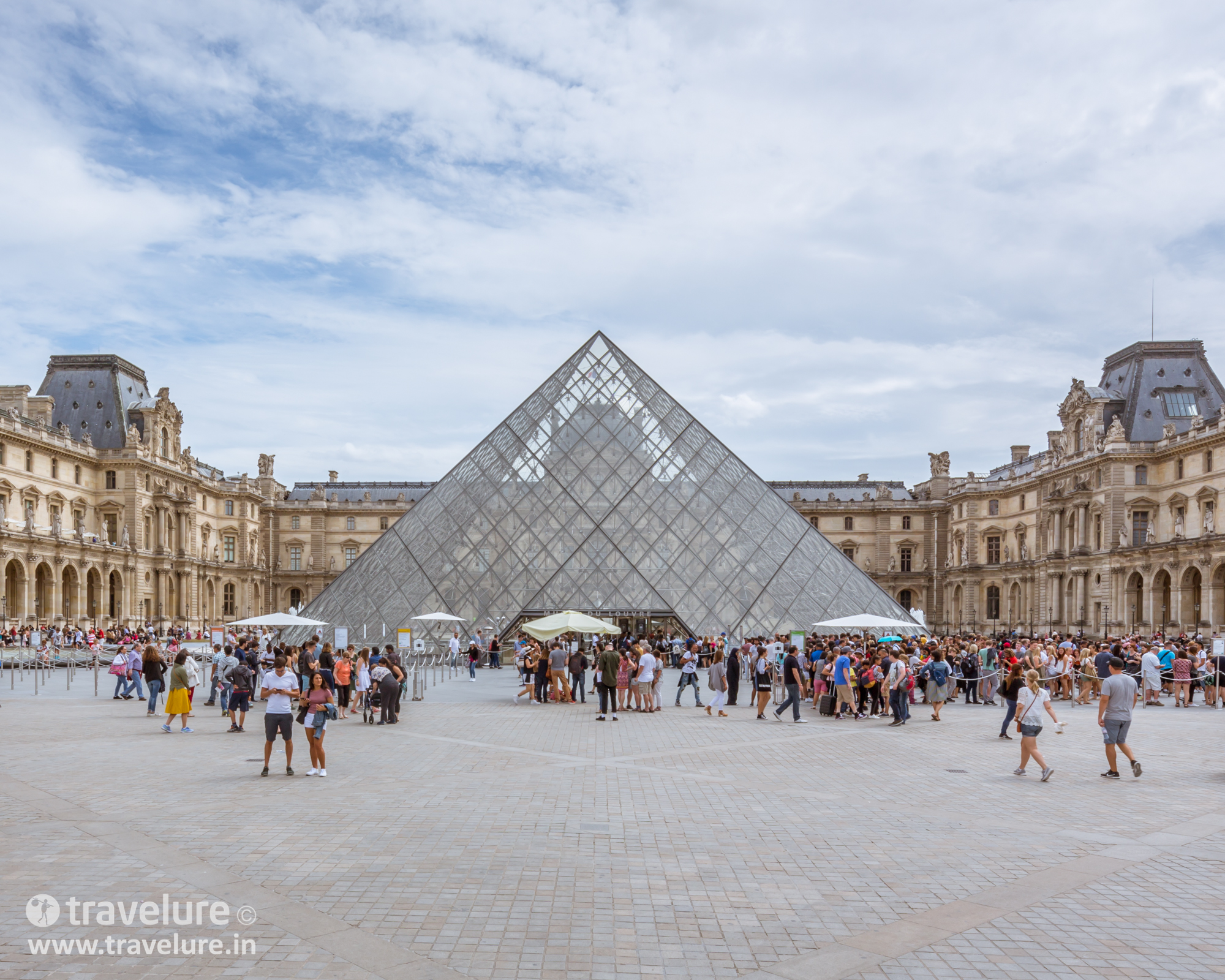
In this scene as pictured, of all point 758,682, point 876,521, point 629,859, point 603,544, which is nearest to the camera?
point 629,859

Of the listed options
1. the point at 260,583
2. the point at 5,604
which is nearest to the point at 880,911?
the point at 5,604

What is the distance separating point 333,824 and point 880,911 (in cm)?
421

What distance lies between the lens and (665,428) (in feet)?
97.9

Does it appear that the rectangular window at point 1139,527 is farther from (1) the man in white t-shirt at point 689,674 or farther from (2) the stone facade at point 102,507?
(2) the stone facade at point 102,507

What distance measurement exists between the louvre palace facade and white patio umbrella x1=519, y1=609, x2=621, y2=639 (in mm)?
9597

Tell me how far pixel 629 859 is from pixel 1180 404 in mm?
56032

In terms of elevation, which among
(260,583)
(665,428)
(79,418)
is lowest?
(260,583)

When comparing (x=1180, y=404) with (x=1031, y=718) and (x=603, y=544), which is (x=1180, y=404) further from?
(x=1031, y=718)

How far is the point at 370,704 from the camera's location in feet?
50.0

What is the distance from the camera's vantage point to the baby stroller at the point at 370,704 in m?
14.8

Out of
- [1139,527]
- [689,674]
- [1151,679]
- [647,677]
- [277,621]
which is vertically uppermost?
[1139,527]

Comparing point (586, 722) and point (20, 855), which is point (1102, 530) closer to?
point (586, 722)

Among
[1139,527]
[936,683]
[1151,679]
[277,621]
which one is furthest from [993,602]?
[277,621]

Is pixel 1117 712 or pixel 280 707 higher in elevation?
pixel 280 707
